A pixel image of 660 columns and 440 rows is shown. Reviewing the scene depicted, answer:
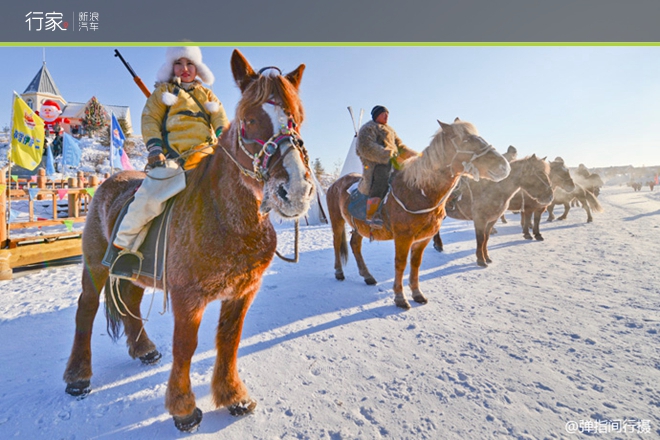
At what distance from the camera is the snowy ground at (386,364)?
2.13m

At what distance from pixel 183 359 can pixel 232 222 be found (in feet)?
3.37

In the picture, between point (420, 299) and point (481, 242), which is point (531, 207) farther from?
point (420, 299)

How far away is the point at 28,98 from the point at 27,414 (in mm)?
57878

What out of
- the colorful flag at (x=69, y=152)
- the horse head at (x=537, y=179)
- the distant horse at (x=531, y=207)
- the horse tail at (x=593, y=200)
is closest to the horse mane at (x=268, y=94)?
the horse head at (x=537, y=179)

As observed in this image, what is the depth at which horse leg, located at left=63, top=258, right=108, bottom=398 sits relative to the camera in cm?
258

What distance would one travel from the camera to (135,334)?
9.98 feet

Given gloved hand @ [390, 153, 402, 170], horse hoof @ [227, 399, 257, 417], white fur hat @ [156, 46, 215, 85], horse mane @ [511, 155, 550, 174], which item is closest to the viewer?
horse hoof @ [227, 399, 257, 417]

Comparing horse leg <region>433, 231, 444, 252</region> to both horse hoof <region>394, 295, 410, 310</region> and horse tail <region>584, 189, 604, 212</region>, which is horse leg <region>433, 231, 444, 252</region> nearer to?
horse hoof <region>394, 295, 410, 310</region>

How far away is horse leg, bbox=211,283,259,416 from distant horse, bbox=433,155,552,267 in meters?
5.66

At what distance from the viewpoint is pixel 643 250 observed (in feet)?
22.5

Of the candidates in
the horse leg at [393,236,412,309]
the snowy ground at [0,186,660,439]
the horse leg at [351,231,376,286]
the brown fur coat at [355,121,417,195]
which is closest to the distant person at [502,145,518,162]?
the snowy ground at [0,186,660,439]

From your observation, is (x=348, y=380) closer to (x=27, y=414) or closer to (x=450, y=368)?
(x=450, y=368)

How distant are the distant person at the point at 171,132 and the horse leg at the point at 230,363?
0.82m

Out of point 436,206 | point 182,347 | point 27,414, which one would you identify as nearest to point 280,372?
point 182,347
